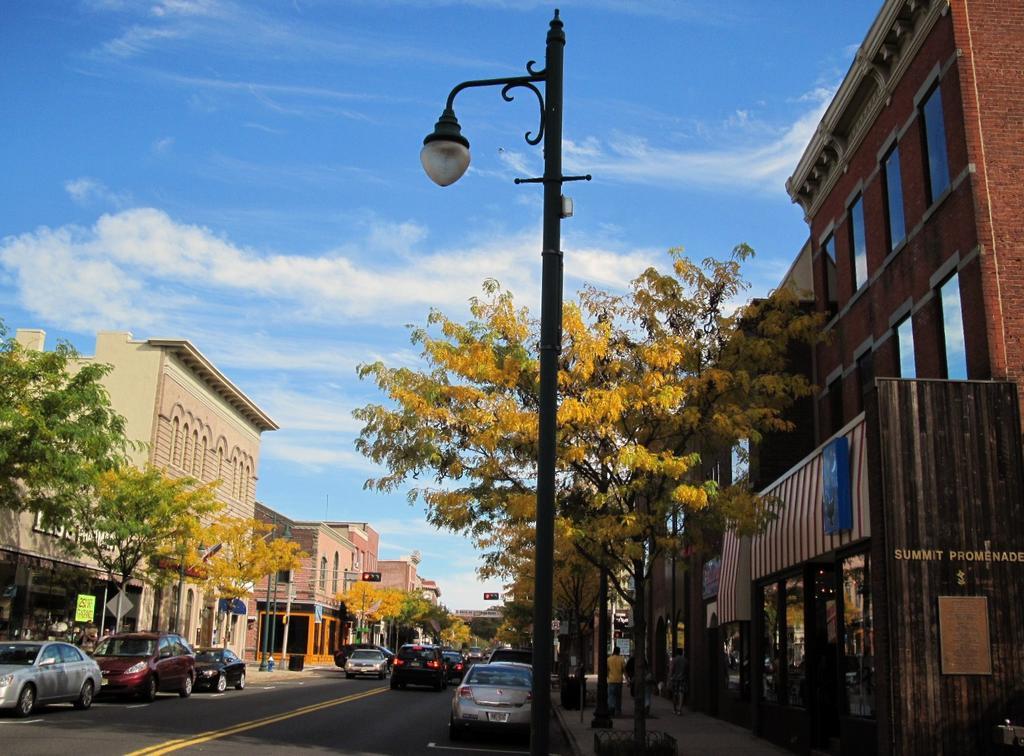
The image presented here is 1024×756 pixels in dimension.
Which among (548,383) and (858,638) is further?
(858,638)

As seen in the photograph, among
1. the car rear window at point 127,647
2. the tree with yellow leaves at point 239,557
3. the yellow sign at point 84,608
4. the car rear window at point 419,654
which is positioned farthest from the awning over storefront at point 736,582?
the tree with yellow leaves at point 239,557

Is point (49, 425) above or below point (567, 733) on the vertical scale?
above

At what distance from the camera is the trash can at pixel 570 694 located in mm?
29703

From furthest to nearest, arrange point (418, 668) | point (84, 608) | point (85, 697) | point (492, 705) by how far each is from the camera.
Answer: point (418, 668) < point (84, 608) < point (85, 697) < point (492, 705)

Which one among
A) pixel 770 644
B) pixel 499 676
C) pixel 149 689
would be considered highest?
pixel 770 644

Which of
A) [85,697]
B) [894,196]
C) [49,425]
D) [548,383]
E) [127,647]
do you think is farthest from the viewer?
[127,647]

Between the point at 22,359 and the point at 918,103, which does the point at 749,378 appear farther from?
the point at 22,359

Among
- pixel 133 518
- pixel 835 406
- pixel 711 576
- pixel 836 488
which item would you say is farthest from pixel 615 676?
pixel 133 518

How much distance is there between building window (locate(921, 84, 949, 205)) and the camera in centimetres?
1600

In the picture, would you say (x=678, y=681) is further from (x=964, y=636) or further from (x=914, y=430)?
(x=914, y=430)

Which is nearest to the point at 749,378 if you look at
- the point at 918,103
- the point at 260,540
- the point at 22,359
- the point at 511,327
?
the point at 511,327

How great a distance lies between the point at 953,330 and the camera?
1541 centimetres

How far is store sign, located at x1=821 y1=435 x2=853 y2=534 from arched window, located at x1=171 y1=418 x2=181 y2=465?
35.8 m

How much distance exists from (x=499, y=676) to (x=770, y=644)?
572 centimetres
